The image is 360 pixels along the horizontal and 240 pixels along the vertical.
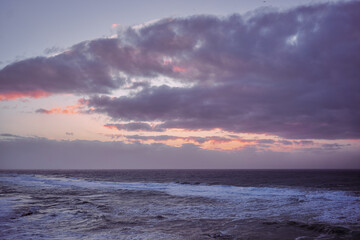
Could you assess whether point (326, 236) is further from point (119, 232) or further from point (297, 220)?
point (119, 232)

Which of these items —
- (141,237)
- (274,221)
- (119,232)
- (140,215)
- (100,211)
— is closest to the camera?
(141,237)

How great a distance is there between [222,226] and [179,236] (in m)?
3.62

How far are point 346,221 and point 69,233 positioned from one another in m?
17.6

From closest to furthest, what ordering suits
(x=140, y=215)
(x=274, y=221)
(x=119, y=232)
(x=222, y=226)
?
(x=119, y=232) → (x=222, y=226) → (x=274, y=221) → (x=140, y=215)

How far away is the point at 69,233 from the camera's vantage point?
13078 millimetres

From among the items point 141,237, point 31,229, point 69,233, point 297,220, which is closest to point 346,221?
point 297,220

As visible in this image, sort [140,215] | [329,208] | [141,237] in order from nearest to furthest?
1. [141,237]
2. [140,215]
3. [329,208]

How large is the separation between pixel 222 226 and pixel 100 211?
33.1 ft

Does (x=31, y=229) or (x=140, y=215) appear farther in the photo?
(x=140, y=215)

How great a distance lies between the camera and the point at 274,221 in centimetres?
1683

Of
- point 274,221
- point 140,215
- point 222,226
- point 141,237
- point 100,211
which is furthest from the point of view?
point 100,211

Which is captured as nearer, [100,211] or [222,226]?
[222,226]

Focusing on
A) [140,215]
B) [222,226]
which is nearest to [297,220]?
Result: [222,226]

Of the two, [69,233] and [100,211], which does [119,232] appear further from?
[100,211]
